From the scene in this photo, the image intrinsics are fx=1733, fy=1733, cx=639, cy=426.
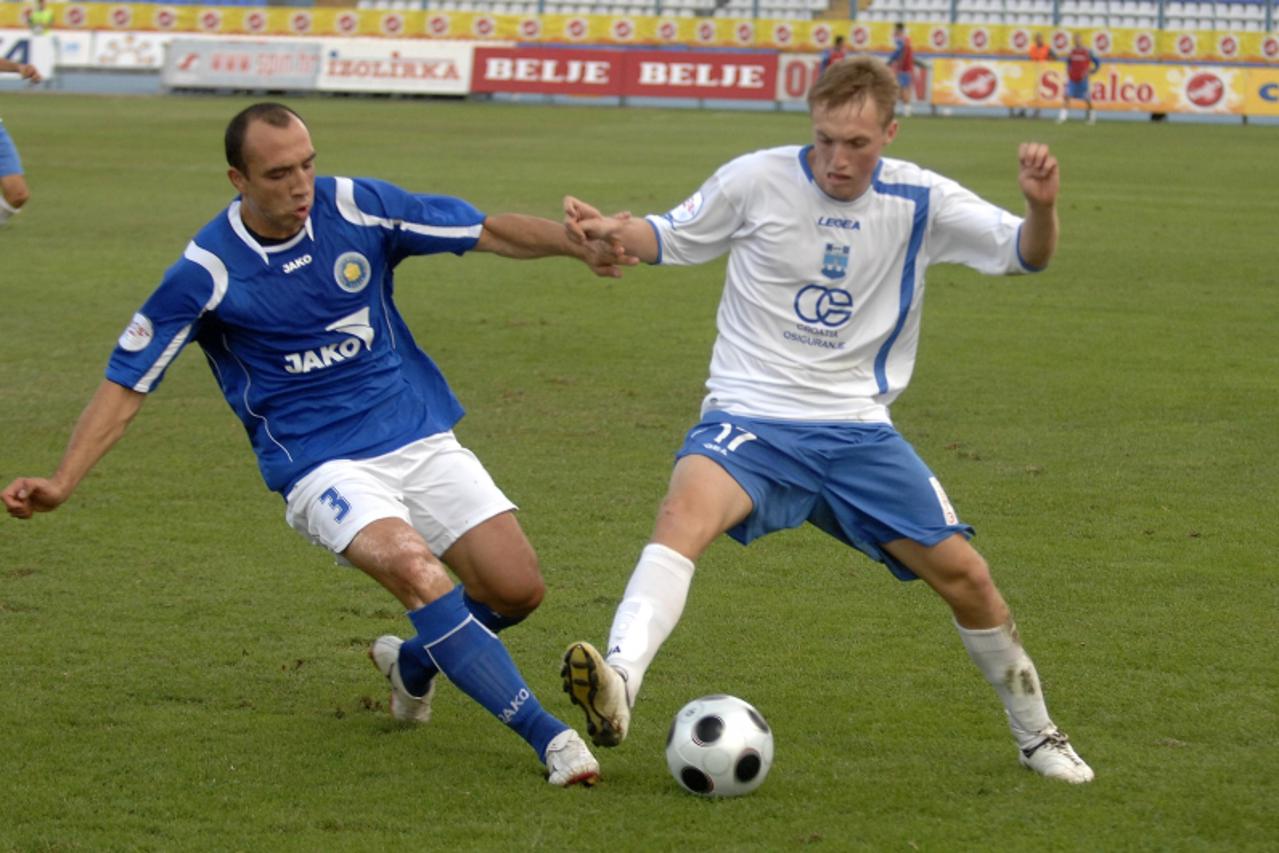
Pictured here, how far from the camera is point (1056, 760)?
467 cm

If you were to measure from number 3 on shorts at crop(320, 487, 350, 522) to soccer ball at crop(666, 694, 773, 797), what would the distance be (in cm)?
109

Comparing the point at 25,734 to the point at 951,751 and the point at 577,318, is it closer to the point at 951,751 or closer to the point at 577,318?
the point at 951,751

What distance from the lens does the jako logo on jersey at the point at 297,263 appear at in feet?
16.5

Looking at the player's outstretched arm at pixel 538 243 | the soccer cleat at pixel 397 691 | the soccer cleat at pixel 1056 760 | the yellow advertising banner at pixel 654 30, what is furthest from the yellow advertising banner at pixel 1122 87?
the soccer cleat at pixel 1056 760

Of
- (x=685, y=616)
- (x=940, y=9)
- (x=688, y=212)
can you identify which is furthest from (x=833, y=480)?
(x=940, y=9)

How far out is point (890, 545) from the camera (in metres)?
4.69

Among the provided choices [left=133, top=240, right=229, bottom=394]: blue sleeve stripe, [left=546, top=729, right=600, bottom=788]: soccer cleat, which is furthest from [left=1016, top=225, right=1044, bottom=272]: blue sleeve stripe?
[left=133, top=240, right=229, bottom=394]: blue sleeve stripe

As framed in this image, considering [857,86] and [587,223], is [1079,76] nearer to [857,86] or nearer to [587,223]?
[587,223]

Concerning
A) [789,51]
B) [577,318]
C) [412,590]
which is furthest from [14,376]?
[789,51]

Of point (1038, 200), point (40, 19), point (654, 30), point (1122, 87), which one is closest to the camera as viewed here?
point (1038, 200)

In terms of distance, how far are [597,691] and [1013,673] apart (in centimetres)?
126

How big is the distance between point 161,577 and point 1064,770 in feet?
12.0

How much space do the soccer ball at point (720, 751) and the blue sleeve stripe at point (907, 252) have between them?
1045mm

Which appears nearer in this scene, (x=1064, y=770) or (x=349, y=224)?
(x=1064, y=770)
